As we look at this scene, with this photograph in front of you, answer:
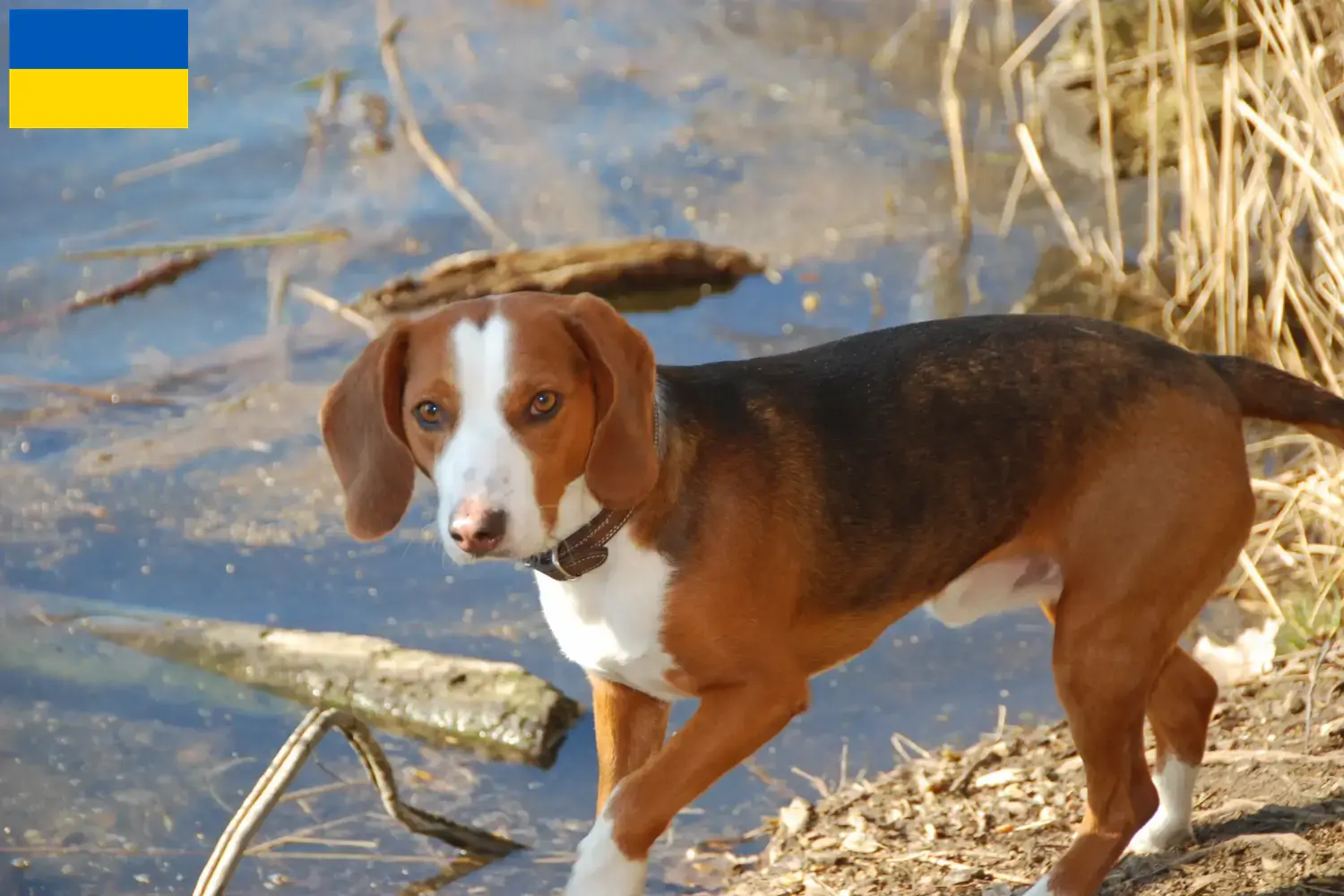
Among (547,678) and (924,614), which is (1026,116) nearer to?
(924,614)

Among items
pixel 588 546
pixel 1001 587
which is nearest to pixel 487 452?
pixel 588 546

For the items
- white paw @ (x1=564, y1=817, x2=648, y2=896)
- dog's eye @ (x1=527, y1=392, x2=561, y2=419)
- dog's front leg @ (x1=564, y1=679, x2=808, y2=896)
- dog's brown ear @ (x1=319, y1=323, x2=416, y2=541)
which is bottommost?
white paw @ (x1=564, y1=817, x2=648, y2=896)

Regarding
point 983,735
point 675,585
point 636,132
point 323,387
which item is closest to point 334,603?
point 323,387

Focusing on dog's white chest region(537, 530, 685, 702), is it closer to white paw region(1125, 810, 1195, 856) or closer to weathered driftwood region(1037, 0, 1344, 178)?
white paw region(1125, 810, 1195, 856)

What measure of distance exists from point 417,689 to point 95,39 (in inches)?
242

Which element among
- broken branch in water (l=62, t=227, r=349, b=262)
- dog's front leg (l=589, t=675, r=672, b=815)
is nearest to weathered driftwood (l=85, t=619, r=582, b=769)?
dog's front leg (l=589, t=675, r=672, b=815)

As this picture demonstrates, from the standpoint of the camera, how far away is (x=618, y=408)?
3.53 meters

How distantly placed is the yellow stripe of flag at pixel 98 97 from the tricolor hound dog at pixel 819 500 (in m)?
7.05

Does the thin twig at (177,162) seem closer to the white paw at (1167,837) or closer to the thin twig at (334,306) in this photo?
the thin twig at (334,306)

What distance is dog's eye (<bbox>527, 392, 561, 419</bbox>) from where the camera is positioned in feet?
11.5

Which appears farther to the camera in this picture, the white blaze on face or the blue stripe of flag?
the blue stripe of flag

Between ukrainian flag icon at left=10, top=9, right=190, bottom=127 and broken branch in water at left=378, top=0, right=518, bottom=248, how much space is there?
46.5 inches

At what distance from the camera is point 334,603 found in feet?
21.2

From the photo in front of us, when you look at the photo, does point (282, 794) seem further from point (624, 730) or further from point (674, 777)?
point (674, 777)
